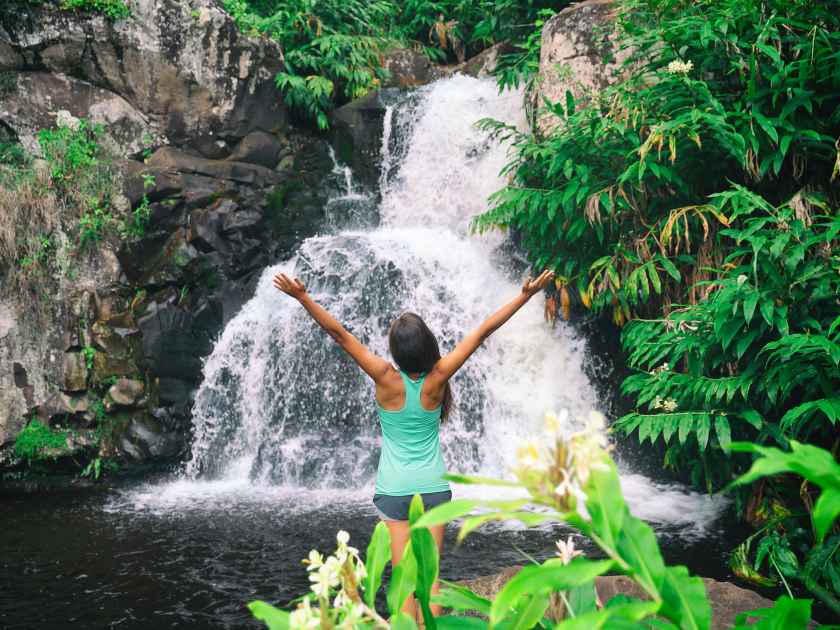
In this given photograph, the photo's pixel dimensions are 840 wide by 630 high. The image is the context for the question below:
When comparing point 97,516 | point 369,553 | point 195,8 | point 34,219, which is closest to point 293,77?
point 195,8

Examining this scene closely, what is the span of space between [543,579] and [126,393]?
829cm

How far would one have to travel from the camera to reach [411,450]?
2.83m

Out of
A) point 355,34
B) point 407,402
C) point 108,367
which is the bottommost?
point 108,367

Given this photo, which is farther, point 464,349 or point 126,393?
point 126,393

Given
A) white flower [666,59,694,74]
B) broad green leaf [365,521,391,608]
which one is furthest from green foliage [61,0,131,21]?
broad green leaf [365,521,391,608]

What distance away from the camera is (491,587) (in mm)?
3789

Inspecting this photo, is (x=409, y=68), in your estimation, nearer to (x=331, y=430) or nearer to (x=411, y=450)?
(x=331, y=430)

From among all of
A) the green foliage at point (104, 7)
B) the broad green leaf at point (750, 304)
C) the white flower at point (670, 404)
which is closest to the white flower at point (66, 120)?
the green foliage at point (104, 7)

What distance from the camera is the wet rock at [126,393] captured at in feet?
27.2

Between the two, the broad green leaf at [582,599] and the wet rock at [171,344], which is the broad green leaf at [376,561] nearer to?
the broad green leaf at [582,599]

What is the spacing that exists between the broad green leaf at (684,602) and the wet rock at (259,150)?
9635mm

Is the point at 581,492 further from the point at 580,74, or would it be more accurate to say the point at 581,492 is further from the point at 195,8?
the point at 195,8

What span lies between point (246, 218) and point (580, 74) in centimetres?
465

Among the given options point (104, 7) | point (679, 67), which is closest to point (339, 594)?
point (679, 67)
